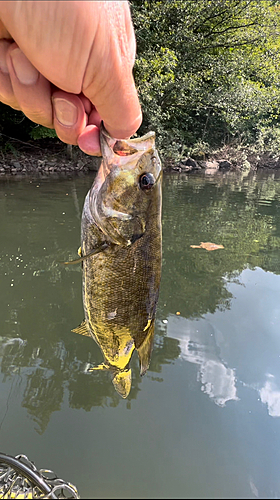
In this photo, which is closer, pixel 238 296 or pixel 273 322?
pixel 273 322

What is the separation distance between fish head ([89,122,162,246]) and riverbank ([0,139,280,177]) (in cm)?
1386

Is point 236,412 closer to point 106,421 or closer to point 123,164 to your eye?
point 106,421

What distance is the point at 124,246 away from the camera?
5.62 ft

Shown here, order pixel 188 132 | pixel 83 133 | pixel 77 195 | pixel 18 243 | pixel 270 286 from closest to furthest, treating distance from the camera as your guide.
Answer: pixel 83 133, pixel 270 286, pixel 18 243, pixel 77 195, pixel 188 132

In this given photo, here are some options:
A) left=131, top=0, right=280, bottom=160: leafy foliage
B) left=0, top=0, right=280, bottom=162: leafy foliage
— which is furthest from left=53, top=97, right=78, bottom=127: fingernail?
left=131, top=0, right=280, bottom=160: leafy foliage

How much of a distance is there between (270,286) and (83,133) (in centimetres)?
544

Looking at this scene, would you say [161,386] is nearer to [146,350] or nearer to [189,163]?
[146,350]

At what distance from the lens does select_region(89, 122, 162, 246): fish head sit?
1.61 meters

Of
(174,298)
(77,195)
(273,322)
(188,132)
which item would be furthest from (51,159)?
(273,322)

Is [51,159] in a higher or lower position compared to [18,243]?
higher

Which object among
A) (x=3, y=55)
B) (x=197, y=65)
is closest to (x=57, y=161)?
(x=197, y=65)

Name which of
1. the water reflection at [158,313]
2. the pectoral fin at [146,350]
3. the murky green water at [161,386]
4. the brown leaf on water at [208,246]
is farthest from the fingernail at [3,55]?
the brown leaf on water at [208,246]

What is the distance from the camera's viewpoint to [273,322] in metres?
4.90

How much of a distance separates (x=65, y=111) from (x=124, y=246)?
2.29 feet
